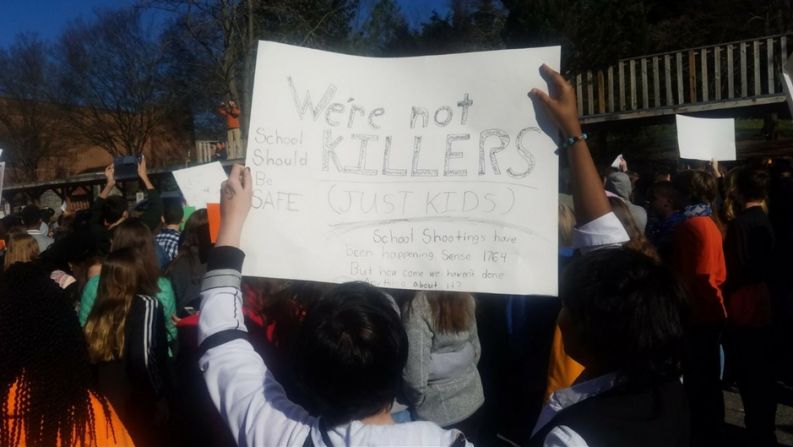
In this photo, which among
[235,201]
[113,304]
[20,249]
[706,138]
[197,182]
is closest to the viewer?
[235,201]

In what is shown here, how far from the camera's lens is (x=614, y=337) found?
1.54m

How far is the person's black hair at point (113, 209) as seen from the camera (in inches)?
238

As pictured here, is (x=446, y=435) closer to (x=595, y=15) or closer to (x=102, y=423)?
(x=102, y=423)

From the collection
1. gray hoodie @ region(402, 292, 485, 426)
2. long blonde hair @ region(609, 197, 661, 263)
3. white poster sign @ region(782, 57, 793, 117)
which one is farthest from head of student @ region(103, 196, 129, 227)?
white poster sign @ region(782, 57, 793, 117)

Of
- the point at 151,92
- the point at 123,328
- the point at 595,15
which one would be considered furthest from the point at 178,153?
the point at 123,328

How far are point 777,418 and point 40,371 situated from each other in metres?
5.16

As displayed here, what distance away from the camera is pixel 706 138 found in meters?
6.69

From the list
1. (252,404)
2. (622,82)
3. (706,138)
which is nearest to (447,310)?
(252,404)

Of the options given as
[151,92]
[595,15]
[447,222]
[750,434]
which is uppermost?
[151,92]

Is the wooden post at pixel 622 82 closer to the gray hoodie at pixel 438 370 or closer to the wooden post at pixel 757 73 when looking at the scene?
the wooden post at pixel 757 73

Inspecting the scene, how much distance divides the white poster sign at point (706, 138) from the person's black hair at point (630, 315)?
214 inches

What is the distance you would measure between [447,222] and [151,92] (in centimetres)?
3931

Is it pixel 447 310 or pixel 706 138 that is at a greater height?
pixel 706 138

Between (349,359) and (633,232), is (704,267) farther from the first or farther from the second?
(349,359)
